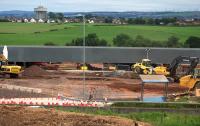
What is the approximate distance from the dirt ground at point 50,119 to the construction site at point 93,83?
32.5 feet

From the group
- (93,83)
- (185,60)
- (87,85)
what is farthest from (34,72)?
(185,60)

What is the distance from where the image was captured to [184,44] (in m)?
75.0

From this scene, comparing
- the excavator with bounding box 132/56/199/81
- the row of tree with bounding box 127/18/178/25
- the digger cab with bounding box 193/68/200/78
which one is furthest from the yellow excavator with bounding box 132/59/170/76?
the row of tree with bounding box 127/18/178/25

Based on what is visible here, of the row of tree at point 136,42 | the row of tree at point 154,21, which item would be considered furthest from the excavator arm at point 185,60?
the row of tree at point 154,21

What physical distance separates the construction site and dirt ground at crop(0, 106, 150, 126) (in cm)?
991

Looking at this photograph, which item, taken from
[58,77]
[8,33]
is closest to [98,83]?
[58,77]

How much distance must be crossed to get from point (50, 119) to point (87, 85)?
80.9 ft

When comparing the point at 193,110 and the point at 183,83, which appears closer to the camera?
the point at 193,110

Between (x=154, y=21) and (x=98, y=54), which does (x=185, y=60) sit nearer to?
(x=98, y=54)

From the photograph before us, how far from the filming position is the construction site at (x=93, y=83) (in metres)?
29.4

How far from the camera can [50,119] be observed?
42.8ft

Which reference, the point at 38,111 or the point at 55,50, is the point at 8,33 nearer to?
the point at 55,50

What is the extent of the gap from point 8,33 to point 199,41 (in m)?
38.4

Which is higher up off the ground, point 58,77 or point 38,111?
point 38,111
